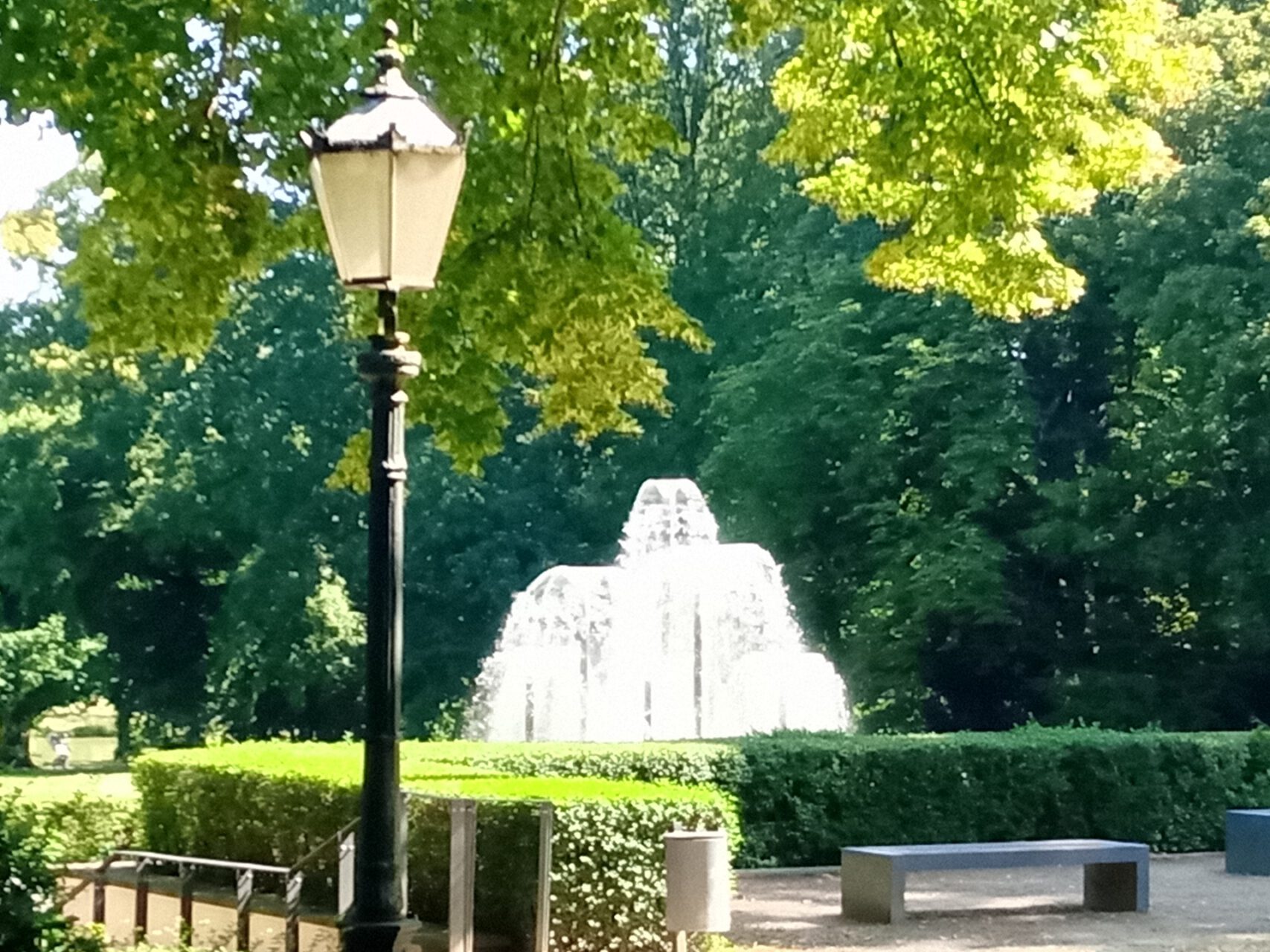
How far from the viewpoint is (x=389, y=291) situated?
22.1 feet

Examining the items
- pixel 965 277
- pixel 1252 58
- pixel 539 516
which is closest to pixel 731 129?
pixel 539 516

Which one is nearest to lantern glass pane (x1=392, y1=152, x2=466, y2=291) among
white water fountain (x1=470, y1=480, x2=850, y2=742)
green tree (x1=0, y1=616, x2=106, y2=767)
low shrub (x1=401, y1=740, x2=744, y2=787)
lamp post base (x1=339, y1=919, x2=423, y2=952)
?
lamp post base (x1=339, y1=919, x2=423, y2=952)

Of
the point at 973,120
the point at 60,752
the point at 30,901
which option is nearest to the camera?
the point at 30,901

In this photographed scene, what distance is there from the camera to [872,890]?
1538 cm

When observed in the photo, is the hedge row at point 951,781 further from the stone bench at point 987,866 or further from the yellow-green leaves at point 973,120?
the yellow-green leaves at point 973,120

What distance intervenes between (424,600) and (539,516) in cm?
278

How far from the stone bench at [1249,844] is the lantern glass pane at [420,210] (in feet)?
49.1

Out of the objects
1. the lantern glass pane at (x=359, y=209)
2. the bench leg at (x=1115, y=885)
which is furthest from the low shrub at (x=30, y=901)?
the bench leg at (x=1115, y=885)

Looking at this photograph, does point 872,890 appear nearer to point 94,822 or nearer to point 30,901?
point 94,822

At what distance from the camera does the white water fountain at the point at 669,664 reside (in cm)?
2602

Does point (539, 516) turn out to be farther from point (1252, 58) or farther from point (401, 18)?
point (401, 18)

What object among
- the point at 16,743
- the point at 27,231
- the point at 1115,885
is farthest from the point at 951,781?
the point at 16,743

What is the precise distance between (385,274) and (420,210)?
23 cm

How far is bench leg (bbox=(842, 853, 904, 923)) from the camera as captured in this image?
15164 mm
